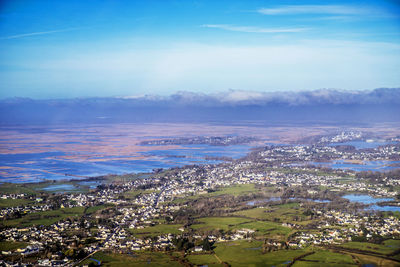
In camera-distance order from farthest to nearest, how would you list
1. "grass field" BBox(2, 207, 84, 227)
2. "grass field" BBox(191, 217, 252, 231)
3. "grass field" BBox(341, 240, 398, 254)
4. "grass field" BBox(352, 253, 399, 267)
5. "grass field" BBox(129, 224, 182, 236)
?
"grass field" BBox(2, 207, 84, 227)
"grass field" BBox(191, 217, 252, 231)
"grass field" BBox(129, 224, 182, 236)
"grass field" BBox(341, 240, 398, 254)
"grass field" BBox(352, 253, 399, 267)

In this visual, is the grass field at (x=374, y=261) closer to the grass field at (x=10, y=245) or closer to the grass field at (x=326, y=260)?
the grass field at (x=326, y=260)

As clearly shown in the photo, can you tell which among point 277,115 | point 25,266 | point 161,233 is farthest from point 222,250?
point 277,115

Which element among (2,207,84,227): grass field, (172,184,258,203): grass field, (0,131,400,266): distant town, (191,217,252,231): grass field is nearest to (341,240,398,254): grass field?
(0,131,400,266): distant town

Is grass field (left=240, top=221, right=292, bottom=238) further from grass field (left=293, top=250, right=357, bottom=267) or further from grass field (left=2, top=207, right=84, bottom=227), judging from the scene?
grass field (left=2, top=207, right=84, bottom=227)

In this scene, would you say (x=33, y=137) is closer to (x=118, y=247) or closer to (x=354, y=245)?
(x=118, y=247)

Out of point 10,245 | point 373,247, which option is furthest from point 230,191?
point 10,245

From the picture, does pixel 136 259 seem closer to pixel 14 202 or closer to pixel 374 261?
pixel 374 261

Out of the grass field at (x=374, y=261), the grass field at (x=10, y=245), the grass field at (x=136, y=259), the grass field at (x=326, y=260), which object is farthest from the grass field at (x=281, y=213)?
the grass field at (x=10, y=245)
